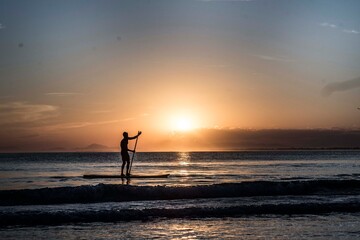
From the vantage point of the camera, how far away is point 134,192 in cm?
2109

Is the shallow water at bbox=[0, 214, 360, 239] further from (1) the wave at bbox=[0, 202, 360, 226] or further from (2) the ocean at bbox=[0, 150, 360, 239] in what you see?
(1) the wave at bbox=[0, 202, 360, 226]

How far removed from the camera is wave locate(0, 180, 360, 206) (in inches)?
789

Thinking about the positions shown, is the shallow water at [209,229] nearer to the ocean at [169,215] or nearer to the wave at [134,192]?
the ocean at [169,215]

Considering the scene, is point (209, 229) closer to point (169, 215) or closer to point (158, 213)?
point (169, 215)

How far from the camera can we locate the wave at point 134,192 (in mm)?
20034

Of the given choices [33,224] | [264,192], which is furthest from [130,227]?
[264,192]

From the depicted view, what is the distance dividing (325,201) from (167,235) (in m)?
8.99

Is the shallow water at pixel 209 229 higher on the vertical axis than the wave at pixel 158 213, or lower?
lower

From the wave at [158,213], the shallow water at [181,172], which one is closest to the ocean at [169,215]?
the wave at [158,213]

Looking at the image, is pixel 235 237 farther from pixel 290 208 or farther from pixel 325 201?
pixel 325 201

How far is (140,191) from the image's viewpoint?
21125mm

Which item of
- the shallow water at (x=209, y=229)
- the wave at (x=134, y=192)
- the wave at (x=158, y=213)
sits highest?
the wave at (x=134, y=192)

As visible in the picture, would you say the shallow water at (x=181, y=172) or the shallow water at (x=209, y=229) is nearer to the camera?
the shallow water at (x=209, y=229)

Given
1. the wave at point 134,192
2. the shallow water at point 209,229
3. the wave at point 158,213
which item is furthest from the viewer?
the wave at point 134,192
